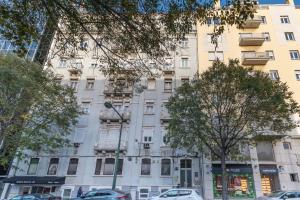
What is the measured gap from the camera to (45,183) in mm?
21406

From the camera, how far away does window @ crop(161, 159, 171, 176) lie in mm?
22266

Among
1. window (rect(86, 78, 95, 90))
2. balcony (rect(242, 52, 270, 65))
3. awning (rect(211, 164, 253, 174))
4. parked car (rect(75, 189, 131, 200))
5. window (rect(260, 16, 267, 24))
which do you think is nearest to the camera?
parked car (rect(75, 189, 131, 200))

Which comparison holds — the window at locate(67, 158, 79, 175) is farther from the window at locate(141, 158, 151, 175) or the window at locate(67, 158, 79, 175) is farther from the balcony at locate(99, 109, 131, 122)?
the window at locate(141, 158, 151, 175)

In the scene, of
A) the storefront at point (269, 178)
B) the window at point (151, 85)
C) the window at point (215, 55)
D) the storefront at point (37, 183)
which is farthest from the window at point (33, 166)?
the window at point (215, 55)

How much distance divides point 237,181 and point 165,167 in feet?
22.1

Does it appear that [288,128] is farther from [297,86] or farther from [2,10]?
[2,10]

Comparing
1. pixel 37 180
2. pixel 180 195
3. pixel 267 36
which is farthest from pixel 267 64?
pixel 37 180

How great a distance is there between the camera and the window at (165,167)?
22266 millimetres

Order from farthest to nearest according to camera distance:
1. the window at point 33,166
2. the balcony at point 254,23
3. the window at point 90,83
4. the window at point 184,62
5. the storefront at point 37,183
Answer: the balcony at point 254,23 < the window at point 184,62 < the window at point 90,83 < the window at point 33,166 < the storefront at point 37,183

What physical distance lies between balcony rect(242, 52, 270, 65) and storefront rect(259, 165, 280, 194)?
37.5ft

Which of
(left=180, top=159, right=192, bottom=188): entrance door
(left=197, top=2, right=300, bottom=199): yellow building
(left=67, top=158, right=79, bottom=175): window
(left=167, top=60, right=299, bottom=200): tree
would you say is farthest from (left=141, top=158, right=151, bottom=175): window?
(left=67, top=158, right=79, bottom=175): window

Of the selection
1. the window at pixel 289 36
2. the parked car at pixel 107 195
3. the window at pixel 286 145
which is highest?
the window at pixel 289 36

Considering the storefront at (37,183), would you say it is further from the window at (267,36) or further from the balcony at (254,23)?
the window at (267,36)

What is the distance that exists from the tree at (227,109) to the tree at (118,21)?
39.6ft
